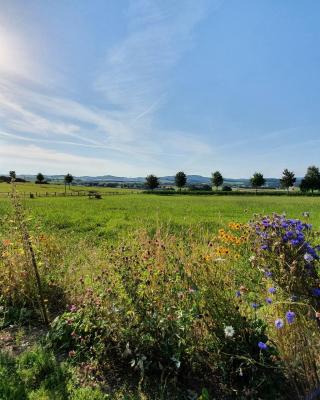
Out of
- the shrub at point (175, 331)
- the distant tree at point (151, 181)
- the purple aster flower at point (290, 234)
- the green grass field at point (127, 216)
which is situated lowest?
the green grass field at point (127, 216)

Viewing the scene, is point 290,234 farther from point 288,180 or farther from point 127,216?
point 288,180

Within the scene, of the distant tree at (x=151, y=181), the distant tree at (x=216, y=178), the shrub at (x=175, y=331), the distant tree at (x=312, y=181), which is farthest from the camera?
the distant tree at (x=216, y=178)

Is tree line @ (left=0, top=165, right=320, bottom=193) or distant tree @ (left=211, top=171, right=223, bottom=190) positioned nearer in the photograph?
tree line @ (left=0, top=165, right=320, bottom=193)

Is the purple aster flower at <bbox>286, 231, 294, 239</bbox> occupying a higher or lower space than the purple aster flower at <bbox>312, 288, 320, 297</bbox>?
higher

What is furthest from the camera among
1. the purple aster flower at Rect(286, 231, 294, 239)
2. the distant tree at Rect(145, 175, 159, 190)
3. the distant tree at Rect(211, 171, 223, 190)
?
the distant tree at Rect(211, 171, 223, 190)

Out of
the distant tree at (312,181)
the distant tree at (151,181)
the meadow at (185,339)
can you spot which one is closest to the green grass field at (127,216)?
the meadow at (185,339)

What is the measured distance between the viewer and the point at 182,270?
3.74 meters

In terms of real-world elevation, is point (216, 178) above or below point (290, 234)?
above

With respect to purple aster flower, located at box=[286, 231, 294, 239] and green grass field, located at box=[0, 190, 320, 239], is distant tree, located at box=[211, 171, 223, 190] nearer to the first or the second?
green grass field, located at box=[0, 190, 320, 239]

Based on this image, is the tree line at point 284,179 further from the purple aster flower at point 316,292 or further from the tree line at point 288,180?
the purple aster flower at point 316,292

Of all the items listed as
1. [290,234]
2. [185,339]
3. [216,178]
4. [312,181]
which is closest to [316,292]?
[290,234]

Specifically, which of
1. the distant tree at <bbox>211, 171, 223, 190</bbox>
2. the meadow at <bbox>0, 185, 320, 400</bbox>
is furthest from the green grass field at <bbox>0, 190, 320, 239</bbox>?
the distant tree at <bbox>211, 171, 223, 190</bbox>

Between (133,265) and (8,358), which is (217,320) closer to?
(133,265)

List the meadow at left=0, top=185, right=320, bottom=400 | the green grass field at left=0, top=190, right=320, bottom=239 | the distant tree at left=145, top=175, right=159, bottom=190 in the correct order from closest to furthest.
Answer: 1. the meadow at left=0, top=185, right=320, bottom=400
2. the green grass field at left=0, top=190, right=320, bottom=239
3. the distant tree at left=145, top=175, right=159, bottom=190
